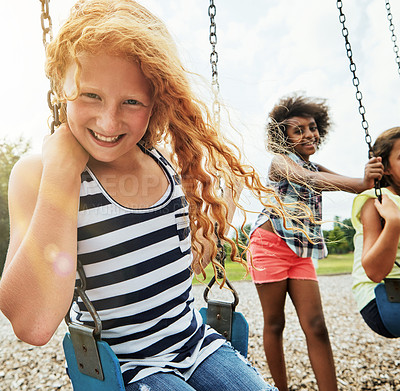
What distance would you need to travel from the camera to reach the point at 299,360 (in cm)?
355

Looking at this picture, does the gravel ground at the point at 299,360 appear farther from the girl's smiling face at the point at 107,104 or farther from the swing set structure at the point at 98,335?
the girl's smiling face at the point at 107,104

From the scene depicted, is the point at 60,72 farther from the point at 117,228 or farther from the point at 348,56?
the point at 348,56

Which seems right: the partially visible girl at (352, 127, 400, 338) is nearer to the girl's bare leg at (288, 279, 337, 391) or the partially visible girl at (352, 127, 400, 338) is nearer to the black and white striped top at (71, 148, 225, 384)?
the girl's bare leg at (288, 279, 337, 391)

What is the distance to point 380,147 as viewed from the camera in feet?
7.39

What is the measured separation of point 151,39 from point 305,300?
1.58 meters

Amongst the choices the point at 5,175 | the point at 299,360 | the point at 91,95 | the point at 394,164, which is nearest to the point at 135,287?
the point at 91,95

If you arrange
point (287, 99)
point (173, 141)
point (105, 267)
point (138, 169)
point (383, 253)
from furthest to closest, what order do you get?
point (287, 99), point (383, 253), point (173, 141), point (138, 169), point (105, 267)

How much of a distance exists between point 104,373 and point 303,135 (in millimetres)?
1907

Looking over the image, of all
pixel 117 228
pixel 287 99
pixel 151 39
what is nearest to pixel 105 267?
pixel 117 228

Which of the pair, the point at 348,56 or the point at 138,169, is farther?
the point at 348,56

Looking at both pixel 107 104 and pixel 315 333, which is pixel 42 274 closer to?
pixel 107 104

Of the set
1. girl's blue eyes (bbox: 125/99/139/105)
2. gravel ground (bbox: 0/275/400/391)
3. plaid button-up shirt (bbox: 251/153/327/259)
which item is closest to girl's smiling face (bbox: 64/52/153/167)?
girl's blue eyes (bbox: 125/99/139/105)

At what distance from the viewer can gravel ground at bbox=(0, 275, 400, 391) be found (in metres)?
3.11

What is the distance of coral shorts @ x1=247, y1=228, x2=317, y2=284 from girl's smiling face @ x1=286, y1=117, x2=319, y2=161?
561 mm
